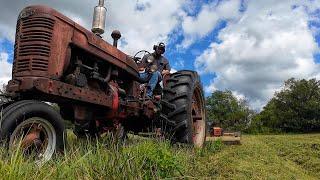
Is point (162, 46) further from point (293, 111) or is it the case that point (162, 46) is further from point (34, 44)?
point (293, 111)

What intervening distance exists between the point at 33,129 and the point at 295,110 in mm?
41366

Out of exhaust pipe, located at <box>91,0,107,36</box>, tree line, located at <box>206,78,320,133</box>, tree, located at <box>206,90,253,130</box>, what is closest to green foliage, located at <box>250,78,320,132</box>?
tree line, located at <box>206,78,320,133</box>

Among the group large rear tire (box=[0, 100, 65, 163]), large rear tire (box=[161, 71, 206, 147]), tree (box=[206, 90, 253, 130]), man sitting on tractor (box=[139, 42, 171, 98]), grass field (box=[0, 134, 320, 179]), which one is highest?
tree (box=[206, 90, 253, 130])

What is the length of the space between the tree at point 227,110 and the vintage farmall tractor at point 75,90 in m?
59.1

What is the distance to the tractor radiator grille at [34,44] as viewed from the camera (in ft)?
16.6

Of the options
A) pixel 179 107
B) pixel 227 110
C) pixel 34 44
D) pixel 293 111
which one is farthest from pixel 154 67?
pixel 227 110

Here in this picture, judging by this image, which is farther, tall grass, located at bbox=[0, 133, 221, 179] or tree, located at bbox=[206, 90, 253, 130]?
tree, located at bbox=[206, 90, 253, 130]

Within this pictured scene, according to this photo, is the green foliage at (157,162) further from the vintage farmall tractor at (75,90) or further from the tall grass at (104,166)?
the vintage farmall tractor at (75,90)

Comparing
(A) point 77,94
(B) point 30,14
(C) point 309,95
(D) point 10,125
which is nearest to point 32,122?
(D) point 10,125

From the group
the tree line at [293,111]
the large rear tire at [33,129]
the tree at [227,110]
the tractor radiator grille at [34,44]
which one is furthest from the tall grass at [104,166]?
the tree at [227,110]

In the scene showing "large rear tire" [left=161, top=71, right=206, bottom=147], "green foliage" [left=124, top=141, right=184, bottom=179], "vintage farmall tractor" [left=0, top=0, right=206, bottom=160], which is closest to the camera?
"green foliage" [left=124, top=141, right=184, bottom=179]

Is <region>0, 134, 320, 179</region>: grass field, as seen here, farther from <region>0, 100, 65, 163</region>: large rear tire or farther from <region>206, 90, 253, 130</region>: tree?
<region>206, 90, 253, 130</region>: tree

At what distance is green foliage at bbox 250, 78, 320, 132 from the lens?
40188 mm

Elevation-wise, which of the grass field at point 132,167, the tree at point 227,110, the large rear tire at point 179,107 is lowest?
the grass field at point 132,167
